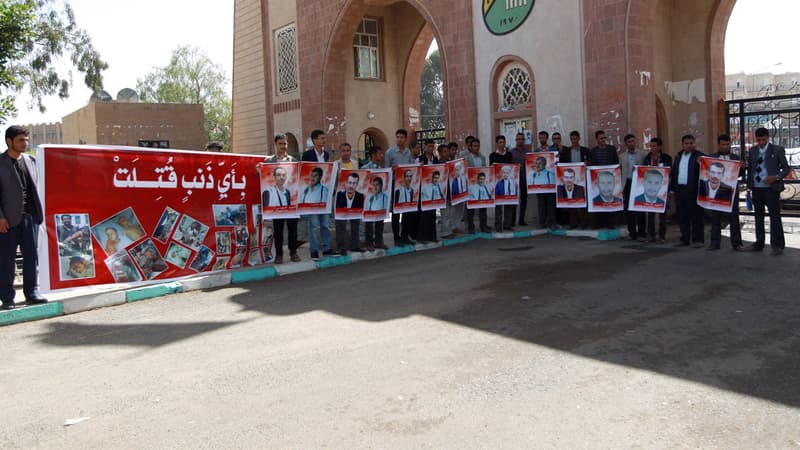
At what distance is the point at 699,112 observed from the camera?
46.8 feet

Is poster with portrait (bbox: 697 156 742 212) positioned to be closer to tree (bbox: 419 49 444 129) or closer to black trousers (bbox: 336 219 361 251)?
black trousers (bbox: 336 219 361 251)

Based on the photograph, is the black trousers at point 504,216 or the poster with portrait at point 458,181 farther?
the black trousers at point 504,216

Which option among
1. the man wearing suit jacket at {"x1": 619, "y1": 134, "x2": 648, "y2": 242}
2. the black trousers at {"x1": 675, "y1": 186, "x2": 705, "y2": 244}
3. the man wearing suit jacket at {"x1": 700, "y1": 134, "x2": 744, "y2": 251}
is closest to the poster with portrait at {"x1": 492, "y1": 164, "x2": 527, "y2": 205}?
the man wearing suit jacket at {"x1": 619, "y1": 134, "x2": 648, "y2": 242}

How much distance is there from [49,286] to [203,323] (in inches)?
85.2

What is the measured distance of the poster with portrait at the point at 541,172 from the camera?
12148 millimetres

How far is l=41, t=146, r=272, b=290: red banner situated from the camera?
751 centimetres

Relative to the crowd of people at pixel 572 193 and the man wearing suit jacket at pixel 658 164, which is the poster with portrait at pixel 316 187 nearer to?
the crowd of people at pixel 572 193

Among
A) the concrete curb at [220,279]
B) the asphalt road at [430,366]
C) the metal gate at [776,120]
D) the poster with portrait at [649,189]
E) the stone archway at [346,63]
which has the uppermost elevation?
the stone archway at [346,63]

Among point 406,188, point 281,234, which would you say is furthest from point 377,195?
point 281,234

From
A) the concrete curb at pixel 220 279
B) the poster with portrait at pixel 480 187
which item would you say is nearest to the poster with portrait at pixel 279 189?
the concrete curb at pixel 220 279

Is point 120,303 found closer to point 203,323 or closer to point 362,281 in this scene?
point 203,323

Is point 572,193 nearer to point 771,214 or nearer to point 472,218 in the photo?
point 472,218

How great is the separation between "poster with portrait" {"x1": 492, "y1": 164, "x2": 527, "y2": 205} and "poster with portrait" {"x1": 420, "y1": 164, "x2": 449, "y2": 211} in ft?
4.26

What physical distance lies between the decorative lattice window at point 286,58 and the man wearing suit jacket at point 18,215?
14613 millimetres
